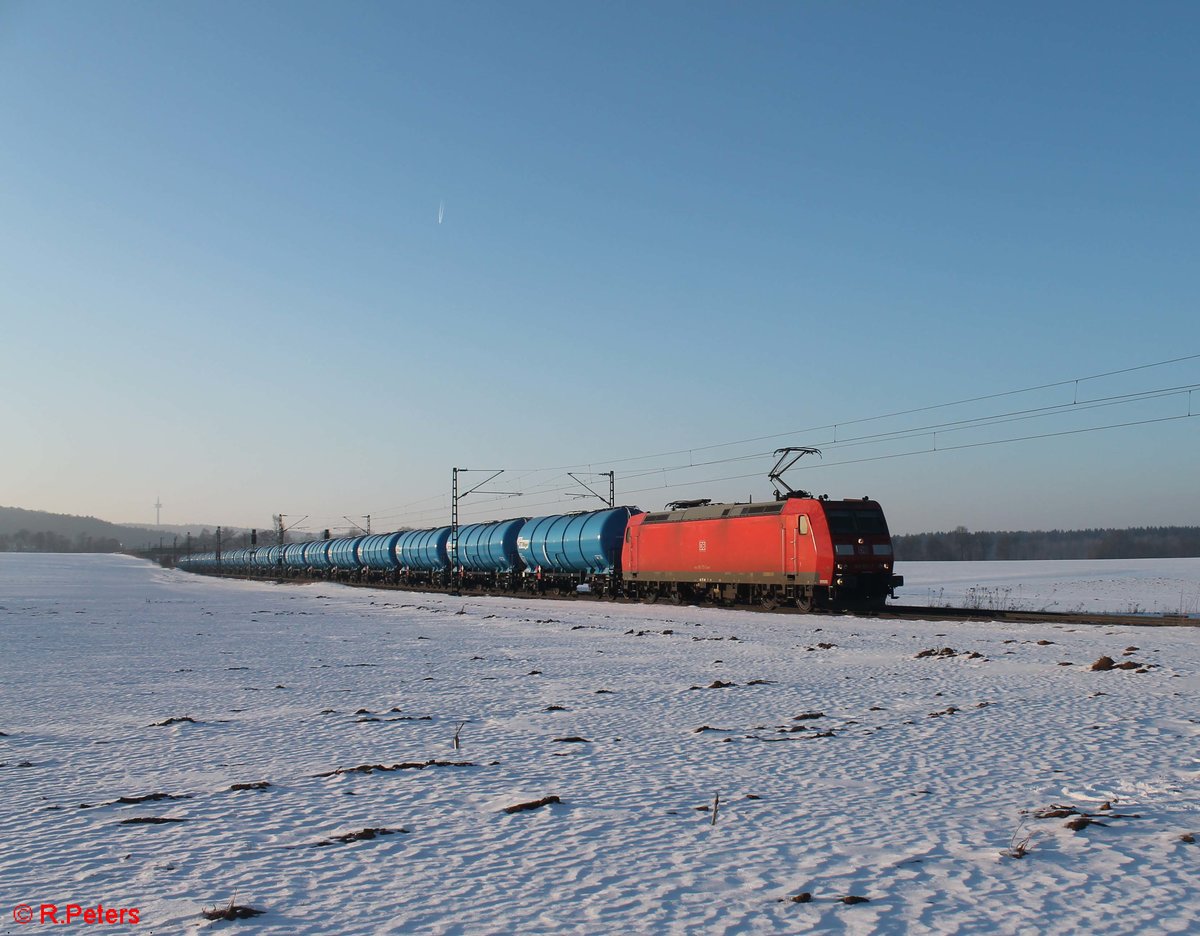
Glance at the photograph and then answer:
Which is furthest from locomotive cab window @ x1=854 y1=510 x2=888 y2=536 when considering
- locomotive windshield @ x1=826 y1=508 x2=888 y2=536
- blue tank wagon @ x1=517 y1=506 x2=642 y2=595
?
blue tank wagon @ x1=517 y1=506 x2=642 y2=595

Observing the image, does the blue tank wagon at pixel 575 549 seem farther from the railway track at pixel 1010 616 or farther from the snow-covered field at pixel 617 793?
the snow-covered field at pixel 617 793

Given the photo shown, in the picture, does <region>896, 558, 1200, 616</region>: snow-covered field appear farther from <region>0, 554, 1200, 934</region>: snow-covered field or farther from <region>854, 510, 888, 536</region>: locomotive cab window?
<region>0, 554, 1200, 934</region>: snow-covered field

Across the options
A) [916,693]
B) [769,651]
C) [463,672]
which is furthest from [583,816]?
[769,651]

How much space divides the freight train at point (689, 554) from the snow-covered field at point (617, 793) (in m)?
10.9

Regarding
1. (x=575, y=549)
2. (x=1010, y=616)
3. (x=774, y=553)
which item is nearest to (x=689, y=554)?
(x=774, y=553)

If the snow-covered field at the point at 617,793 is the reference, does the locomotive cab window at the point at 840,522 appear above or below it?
above

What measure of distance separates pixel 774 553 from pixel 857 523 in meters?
2.97

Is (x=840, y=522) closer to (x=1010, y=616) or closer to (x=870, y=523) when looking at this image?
(x=870, y=523)

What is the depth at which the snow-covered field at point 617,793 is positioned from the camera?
18.7 ft

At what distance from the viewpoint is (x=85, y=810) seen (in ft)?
25.2

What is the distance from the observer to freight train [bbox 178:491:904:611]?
29000 millimetres

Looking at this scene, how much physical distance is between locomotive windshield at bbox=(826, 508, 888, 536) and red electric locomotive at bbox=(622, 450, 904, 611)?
33mm

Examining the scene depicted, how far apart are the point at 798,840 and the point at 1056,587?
56400 mm

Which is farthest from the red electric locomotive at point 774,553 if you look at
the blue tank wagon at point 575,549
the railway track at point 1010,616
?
the blue tank wagon at point 575,549
